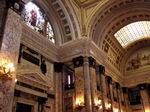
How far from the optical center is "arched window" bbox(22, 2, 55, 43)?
1257 centimetres

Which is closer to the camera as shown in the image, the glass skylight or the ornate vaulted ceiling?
the ornate vaulted ceiling

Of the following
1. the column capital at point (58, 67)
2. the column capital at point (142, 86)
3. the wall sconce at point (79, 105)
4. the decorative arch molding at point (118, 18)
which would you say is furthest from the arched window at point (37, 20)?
the column capital at point (142, 86)

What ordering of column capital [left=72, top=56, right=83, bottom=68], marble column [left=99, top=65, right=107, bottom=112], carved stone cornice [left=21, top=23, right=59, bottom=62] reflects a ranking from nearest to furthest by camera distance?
carved stone cornice [left=21, top=23, right=59, bottom=62], column capital [left=72, top=56, right=83, bottom=68], marble column [left=99, top=65, right=107, bottom=112]

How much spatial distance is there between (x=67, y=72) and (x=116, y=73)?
6.16m

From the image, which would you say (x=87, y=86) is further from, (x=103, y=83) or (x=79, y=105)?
(x=103, y=83)

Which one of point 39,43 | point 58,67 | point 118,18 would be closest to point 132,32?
point 118,18

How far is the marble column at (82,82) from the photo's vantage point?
12.1 metres

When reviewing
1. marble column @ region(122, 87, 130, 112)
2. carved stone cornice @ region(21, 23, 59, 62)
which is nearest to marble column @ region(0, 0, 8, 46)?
carved stone cornice @ region(21, 23, 59, 62)

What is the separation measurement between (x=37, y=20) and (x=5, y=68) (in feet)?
22.7

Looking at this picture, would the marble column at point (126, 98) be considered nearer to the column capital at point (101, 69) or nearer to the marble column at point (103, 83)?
the marble column at point (103, 83)

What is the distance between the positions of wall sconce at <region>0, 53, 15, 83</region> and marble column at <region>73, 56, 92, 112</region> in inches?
230

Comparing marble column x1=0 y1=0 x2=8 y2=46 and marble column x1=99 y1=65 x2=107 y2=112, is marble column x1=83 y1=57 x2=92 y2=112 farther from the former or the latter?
marble column x1=0 y1=0 x2=8 y2=46

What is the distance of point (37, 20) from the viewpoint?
13.4m

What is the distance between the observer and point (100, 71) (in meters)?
15.0
